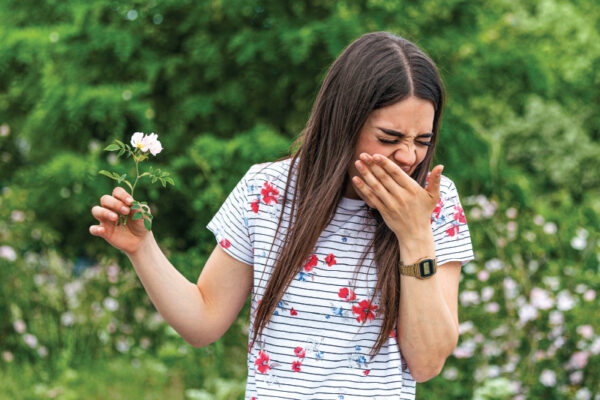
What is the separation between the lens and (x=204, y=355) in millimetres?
3885

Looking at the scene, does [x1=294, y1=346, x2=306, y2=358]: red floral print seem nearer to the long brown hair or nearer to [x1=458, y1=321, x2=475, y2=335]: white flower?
the long brown hair

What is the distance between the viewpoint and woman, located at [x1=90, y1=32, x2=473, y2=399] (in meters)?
1.55

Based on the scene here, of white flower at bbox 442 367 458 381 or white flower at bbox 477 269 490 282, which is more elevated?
white flower at bbox 477 269 490 282

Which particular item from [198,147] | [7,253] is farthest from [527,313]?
[7,253]

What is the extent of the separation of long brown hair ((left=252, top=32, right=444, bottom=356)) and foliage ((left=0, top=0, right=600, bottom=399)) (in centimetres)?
223

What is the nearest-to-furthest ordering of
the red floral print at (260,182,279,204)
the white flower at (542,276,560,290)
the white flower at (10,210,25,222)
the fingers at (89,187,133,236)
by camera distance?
the fingers at (89,187,133,236) < the red floral print at (260,182,279,204) < the white flower at (542,276,560,290) < the white flower at (10,210,25,222)

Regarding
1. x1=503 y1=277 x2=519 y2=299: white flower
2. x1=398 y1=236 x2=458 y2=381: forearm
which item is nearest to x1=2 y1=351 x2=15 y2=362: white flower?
x1=503 y1=277 x2=519 y2=299: white flower

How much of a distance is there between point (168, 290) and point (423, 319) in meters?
0.59

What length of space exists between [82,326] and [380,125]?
3.35m

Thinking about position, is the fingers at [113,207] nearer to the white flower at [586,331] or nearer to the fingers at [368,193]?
the fingers at [368,193]

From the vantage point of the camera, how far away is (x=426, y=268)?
5.03 ft

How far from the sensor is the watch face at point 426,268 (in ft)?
5.03

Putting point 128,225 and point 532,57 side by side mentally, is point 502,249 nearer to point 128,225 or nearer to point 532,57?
point 532,57

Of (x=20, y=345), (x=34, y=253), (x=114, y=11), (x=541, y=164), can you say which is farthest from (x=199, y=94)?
(x=541, y=164)
